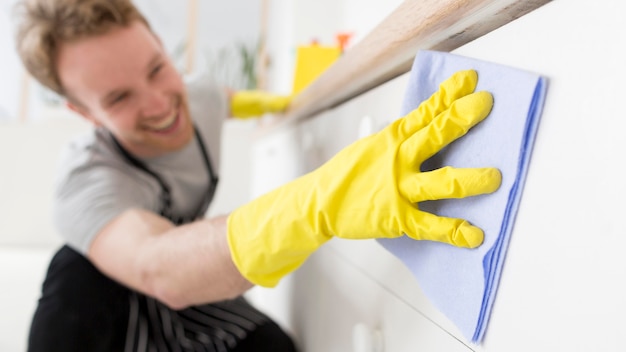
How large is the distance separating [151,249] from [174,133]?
38 cm

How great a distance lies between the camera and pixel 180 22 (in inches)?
99.9

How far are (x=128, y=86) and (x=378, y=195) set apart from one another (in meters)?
0.60

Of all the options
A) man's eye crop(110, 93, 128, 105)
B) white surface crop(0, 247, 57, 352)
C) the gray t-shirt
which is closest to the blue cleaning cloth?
the gray t-shirt

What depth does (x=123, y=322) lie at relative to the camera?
2.92 feet

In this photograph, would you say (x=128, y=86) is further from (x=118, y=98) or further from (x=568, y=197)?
(x=568, y=197)

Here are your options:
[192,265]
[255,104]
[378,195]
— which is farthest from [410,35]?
[255,104]

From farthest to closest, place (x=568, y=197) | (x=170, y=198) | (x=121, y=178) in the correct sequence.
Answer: (x=170, y=198)
(x=121, y=178)
(x=568, y=197)

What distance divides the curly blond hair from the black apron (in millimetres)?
190

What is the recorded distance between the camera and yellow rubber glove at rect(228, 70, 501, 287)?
1.22ft

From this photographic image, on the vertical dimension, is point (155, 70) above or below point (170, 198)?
above

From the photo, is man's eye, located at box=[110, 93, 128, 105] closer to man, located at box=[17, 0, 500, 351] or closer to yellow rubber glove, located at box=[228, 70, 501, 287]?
man, located at box=[17, 0, 500, 351]

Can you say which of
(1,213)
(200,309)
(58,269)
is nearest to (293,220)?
(200,309)

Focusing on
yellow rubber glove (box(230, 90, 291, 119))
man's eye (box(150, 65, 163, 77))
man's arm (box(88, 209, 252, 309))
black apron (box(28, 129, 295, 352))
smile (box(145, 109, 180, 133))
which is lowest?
black apron (box(28, 129, 295, 352))

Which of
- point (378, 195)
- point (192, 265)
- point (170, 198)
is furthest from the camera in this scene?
point (170, 198)
